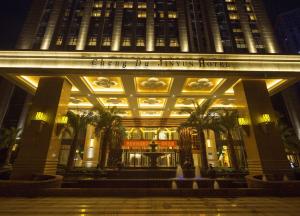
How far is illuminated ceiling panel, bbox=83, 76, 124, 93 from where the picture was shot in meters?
12.3

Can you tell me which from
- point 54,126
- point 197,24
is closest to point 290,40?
point 197,24

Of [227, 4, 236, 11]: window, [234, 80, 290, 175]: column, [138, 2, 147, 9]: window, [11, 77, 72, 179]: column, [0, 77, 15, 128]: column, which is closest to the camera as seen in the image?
[11, 77, 72, 179]: column

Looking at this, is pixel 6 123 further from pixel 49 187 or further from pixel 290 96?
pixel 290 96

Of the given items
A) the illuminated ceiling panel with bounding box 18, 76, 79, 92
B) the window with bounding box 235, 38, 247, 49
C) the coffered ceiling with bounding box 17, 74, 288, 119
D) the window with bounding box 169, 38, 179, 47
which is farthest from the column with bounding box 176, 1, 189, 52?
the illuminated ceiling panel with bounding box 18, 76, 79, 92

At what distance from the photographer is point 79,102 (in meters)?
17.5

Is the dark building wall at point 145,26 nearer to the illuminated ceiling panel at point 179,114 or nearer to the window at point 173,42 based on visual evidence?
the window at point 173,42

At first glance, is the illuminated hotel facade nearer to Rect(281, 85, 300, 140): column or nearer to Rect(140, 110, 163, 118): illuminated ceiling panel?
Rect(140, 110, 163, 118): illuminated ceiling panel

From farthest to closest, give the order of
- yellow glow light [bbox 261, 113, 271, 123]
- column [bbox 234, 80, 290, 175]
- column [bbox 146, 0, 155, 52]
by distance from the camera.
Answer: column [bbox 146, 0, 155, 52], yellow glow light [bbox 261, 113, 271, 123], column [bbox 234, 80, 290, 175]

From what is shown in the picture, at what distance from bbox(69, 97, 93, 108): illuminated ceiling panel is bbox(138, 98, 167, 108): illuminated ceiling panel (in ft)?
18.7

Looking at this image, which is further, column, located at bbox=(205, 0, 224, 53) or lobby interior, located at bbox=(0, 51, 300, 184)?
column, located at bbox=(205, 0, 224, 53)

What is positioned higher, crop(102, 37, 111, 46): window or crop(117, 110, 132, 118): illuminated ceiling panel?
crop(102, 37, 111, 46): window

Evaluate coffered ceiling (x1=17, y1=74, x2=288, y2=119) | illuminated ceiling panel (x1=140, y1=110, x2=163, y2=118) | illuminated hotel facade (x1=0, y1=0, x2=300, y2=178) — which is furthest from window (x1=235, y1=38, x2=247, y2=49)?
illuminated ceiling panel (x1=140, y1=110, x2=163, y2=118)

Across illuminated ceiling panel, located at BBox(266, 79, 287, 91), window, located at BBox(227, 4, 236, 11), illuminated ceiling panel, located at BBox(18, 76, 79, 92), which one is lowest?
illuminated ceiling panel, located at BBox(18, 76, 79, 92)

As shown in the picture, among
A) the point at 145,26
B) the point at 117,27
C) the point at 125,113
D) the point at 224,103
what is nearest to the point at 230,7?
the point at 145,26
